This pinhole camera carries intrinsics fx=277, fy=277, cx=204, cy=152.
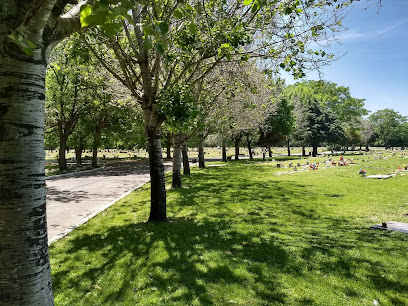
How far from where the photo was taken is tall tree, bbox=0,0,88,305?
2438 mm

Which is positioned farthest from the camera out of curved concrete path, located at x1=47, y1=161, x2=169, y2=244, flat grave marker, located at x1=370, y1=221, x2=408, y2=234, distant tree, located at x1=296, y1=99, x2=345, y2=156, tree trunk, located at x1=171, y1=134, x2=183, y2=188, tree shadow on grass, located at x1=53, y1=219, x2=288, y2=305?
distant tree, located at x1=296, y1=99, x2=345, y2=156

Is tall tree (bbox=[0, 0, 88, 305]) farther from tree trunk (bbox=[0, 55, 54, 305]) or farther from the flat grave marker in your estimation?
the flat grave marker

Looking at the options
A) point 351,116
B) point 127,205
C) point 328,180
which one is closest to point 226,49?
point 127,205

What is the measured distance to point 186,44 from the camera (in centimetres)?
698

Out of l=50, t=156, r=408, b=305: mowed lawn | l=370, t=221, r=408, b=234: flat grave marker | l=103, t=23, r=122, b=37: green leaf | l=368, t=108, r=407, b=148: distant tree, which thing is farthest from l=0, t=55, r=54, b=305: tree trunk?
l=368, t=108, r=407, b=148: distant tree

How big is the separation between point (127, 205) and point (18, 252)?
8.58 m

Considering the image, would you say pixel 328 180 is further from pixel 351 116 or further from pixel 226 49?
pixel 351 116

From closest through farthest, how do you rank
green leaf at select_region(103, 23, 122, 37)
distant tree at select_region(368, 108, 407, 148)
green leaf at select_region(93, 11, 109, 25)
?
green leaf at select_region(93, 11, 109, 25) → green leaf at select_region(103, 23, 122, 37) → distant tree at select_region(368, 108, 407, 148)

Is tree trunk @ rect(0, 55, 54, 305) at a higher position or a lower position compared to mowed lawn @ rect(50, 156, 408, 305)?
higher

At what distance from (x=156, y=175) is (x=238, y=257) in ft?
11.3

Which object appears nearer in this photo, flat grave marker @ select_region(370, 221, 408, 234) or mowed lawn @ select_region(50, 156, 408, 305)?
mowed lawn @ select_region(50, 156, 408, 305)

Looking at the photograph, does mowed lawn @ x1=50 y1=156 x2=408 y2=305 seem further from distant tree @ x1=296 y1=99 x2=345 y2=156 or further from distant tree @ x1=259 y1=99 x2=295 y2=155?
distant tree @ x1=296 y1=99 x2=345 y2=156

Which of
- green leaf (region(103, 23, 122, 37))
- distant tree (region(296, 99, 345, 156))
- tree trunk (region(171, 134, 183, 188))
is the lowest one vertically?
tree trunk (region(171, 134, 183, 188))

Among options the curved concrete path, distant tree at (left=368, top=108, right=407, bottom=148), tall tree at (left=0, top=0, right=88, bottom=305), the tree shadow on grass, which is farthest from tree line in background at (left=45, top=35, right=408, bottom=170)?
distant tree at (left=368, top=108, right=407, bottom=148)
